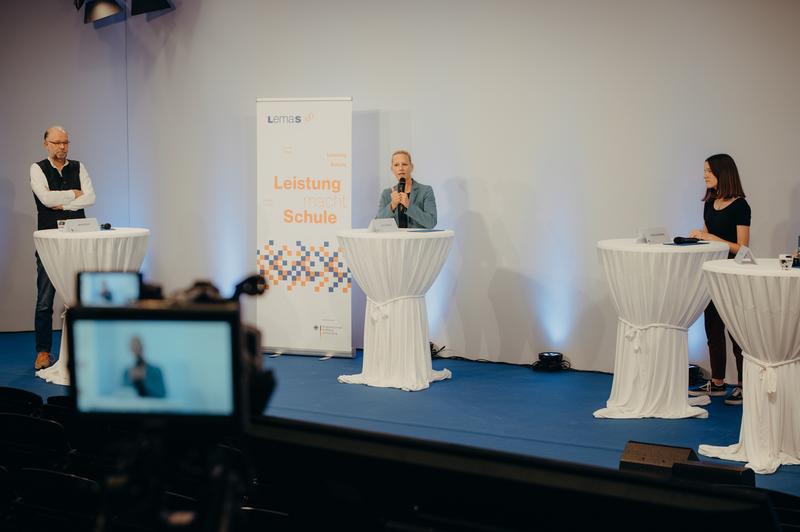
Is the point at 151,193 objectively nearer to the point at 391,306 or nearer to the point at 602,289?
the point at 391,306

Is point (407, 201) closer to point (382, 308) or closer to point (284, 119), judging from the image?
point (382, 308)

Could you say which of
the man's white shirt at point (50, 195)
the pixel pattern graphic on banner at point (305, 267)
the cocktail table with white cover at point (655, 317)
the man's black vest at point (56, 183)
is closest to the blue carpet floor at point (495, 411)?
the cocktail table with white cover at point (655, 317)

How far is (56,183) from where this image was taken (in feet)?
20.6

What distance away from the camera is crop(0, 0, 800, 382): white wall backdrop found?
589 centimetres

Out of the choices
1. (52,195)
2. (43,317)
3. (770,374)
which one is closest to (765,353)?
(770,374)

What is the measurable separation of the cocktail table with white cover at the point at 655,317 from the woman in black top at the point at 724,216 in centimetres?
33

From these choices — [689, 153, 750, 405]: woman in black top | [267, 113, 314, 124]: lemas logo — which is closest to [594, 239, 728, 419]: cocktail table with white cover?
[689, 153, 750, 405]: woman in black top

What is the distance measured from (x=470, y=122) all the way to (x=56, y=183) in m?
3.15

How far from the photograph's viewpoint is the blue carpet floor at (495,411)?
454cm

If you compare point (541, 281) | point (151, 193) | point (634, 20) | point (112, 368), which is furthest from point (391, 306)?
point (112, 368)

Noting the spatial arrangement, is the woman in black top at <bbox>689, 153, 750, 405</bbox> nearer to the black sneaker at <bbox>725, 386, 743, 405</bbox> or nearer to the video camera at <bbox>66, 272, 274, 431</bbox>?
the black sneaker at <bbox>725, 386, 743, 405</bbox>

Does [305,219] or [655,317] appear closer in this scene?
[655,317]

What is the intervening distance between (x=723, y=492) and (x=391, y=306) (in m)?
4.37

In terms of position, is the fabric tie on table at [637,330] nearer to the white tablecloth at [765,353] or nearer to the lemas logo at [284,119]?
the white tablecloth at [765,353]
